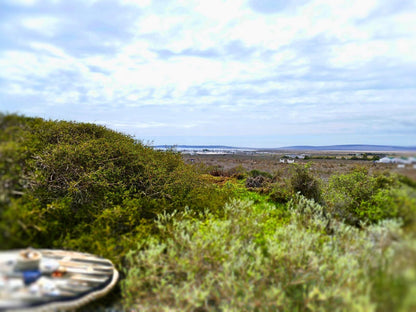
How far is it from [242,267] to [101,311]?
1.79 meters

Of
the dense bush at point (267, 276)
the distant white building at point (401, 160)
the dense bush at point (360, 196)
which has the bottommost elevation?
the dense bush at point (267, 276)

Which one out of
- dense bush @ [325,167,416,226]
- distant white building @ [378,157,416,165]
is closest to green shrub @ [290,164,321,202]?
dense bush @ [325,167,416,226]

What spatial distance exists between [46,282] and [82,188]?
10.8 feet

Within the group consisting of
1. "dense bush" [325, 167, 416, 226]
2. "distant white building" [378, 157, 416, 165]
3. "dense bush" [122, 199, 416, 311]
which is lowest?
"dense bush" [122, 199, 416, 311]

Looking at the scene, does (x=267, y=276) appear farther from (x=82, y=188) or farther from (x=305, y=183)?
(x=305, y=183)

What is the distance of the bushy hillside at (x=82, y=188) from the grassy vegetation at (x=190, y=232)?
26 mm

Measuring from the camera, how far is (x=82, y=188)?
5.88m

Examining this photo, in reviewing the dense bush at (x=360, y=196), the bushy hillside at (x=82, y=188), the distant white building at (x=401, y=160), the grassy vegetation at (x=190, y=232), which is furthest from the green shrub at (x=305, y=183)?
the distant white building at (x=401, y=160)

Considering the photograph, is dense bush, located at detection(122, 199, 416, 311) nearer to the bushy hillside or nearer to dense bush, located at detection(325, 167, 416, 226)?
the bushy hillside

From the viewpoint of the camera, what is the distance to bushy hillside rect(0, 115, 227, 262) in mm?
3832

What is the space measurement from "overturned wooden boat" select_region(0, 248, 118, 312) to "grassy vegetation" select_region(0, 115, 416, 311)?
29 centimetres

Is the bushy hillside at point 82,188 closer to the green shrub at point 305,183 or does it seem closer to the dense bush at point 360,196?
the green shrub at point 305,183

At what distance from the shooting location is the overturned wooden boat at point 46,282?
2459mm

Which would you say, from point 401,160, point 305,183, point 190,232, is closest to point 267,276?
point 190,232
